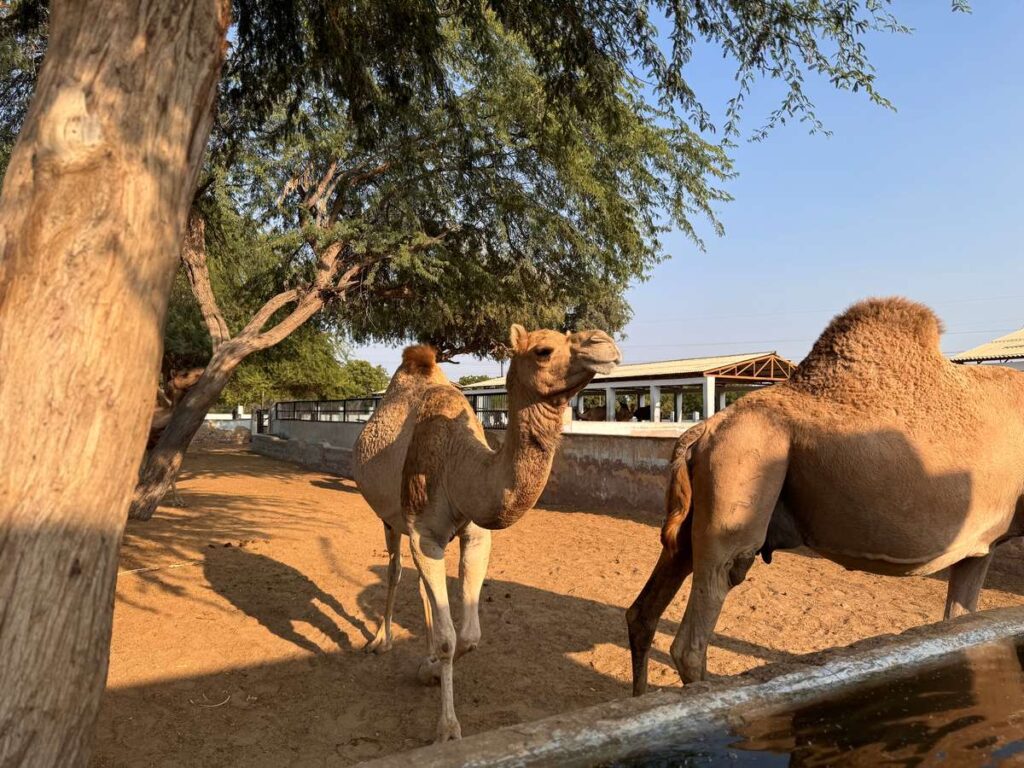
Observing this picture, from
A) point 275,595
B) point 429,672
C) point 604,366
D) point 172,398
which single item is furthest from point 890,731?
point 172,398

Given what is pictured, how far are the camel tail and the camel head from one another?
2.72 feet

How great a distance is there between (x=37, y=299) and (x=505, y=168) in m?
10.9

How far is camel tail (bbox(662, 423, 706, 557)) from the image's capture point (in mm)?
3977

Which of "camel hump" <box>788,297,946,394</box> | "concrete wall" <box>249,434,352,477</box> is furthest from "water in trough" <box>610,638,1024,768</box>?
"concrete wall" <box>249,434,352,477</box>

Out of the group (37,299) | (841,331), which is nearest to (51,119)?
(37,299)

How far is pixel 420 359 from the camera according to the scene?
5.77 metres

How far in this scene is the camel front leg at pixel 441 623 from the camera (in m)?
3.95

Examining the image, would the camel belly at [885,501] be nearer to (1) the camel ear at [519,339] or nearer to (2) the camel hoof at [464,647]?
(1) the camel ear at [519,339]

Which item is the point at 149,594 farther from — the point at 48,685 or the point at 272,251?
the point at 272,251

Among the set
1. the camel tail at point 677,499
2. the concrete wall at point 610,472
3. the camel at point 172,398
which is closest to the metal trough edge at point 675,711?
the camel tail at point 677,499

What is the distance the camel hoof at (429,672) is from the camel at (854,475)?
1397mm

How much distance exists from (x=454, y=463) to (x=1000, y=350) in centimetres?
2018

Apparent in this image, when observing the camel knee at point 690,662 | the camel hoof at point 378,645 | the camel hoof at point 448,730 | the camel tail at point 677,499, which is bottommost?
the camel hoof at point 378,645

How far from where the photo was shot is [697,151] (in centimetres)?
1311
